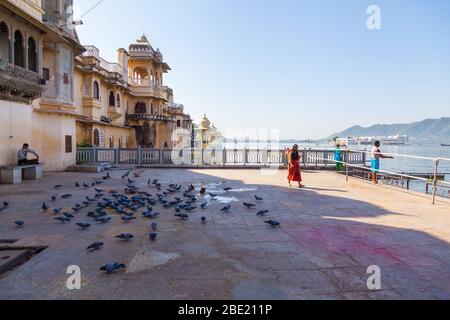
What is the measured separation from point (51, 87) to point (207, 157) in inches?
392

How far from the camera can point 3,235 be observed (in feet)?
17.9

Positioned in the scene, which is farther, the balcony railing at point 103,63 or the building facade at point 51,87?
the balcony railing at point 103,63

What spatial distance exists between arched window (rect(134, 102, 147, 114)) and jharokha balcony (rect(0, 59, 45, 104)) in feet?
66.9

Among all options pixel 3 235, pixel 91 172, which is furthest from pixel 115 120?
pixel 3 235

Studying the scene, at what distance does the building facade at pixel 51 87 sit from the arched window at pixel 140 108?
3.38 meters

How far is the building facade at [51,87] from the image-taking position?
1319 cm

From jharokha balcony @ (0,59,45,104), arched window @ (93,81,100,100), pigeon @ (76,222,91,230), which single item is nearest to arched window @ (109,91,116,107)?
arched window @ (93,81,100,100)

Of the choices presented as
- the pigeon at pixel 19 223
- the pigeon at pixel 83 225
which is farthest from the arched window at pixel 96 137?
the pigeon at pixel 83 225

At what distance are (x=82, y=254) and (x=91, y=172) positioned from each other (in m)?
13.6

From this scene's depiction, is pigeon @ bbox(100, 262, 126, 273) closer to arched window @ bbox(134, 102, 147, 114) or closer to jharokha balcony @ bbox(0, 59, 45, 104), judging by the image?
jharokha balcony @ bbox(0, 59, 45, 104)

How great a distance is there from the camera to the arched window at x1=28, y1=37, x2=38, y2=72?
14992 millimetres

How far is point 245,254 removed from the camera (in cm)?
448
